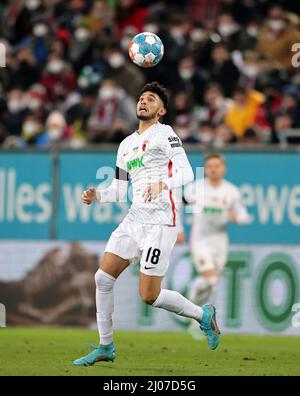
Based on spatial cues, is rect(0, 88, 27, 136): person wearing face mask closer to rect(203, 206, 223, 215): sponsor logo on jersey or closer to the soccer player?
rect(203, 206, 223, 215): sponsor logo on jersey

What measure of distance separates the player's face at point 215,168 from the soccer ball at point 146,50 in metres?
4.90

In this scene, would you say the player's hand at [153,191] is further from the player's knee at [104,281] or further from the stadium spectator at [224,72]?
the stadium spectator at [224,72]

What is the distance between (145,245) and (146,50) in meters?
1.88

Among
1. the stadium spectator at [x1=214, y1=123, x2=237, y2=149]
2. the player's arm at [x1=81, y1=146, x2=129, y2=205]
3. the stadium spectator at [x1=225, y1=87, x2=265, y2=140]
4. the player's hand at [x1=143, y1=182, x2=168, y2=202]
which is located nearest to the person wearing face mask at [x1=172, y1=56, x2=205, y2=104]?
the stadium spectator at [x1=225, y1=87, x2=265, y2=140]

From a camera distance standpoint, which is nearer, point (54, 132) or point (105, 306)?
point (105, 306)

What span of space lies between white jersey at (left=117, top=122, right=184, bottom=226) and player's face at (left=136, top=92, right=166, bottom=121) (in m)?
0.14

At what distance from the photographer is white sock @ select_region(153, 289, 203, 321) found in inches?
451

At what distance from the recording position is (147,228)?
37.9 feet

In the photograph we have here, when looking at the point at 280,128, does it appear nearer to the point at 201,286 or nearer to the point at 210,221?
the point at 210,221

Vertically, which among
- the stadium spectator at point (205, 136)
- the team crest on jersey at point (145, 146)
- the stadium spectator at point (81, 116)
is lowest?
the team crest on jersey at point (145, 146)

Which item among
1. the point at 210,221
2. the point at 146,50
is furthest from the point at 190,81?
the point at 146,50

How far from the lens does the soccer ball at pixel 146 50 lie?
11.8 m

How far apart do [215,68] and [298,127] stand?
2220 millimetres

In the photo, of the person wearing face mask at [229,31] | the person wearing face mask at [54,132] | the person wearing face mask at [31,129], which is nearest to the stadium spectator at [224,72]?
the person wearing face mask at [229,31]
